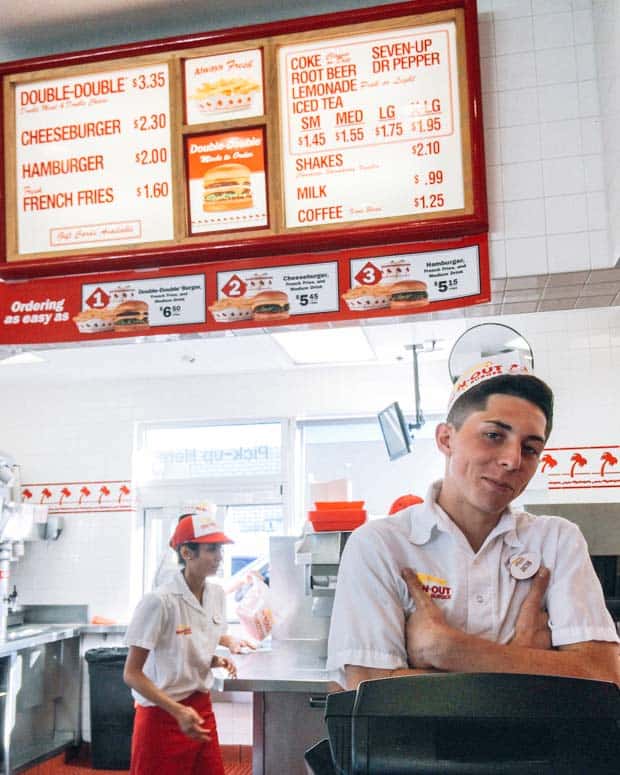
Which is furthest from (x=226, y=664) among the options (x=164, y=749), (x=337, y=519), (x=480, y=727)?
(x=480, y=727)

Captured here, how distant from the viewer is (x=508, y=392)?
1.42 m

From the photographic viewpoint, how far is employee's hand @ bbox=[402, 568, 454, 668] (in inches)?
52.6

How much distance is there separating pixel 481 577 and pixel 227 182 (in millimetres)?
1789

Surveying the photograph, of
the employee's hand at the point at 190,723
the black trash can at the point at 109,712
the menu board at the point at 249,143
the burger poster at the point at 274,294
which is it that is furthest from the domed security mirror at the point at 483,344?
the black trash can at the point at 109,712

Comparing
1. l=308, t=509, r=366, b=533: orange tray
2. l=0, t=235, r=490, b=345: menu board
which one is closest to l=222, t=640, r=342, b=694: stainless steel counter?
l=308, t=509, r=366, b=533: orange tray

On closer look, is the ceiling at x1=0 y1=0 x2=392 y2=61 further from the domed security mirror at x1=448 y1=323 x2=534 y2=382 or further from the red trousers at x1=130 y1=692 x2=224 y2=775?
the red trousers at x1=130 y1=692 x2=224 y2=775

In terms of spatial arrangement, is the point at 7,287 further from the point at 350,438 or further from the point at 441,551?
the point at 350,438

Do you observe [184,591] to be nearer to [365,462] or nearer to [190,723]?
[190,723]

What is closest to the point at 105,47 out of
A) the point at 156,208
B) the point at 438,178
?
the point at 156,208

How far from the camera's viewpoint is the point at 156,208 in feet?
9.20

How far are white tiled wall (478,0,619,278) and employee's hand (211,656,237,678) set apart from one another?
196 centimetres

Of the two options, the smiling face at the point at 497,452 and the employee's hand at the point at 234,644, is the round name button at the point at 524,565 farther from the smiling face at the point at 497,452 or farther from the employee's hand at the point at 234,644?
the employee's hand at the point at 234,644

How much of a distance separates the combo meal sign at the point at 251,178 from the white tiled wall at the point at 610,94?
1.32 ft

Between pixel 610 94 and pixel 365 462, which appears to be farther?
pixel 365 462
